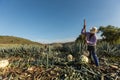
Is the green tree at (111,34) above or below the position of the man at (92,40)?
above

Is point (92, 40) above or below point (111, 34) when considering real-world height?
below

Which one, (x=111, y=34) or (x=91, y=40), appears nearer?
(x=91, y=40)

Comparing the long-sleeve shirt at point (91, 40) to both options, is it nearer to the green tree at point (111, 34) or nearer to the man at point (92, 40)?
the man at point (92, 40)

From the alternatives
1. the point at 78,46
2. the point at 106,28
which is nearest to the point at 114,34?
the point at 106,28

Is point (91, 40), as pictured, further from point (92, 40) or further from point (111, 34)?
point (111, 34)

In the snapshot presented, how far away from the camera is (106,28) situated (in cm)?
3347

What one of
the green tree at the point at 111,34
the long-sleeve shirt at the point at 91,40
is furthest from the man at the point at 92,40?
the green tree at the point at 111,34

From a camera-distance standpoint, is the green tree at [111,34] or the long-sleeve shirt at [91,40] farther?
the green tree at [111,34]

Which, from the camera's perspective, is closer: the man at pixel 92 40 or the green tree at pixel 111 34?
the man at pixel 92 40

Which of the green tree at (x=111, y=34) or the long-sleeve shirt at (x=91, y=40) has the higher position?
the green tree at (x=111, y=34)

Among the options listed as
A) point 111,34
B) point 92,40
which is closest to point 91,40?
point 92,40

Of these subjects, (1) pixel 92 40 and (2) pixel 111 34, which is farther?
(2) pixel 111 34

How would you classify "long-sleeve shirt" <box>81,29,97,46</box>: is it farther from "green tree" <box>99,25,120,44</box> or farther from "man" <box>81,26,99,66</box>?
"green tree" <box>99,25,120,44</box>

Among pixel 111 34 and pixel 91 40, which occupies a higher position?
pixel 111 34
